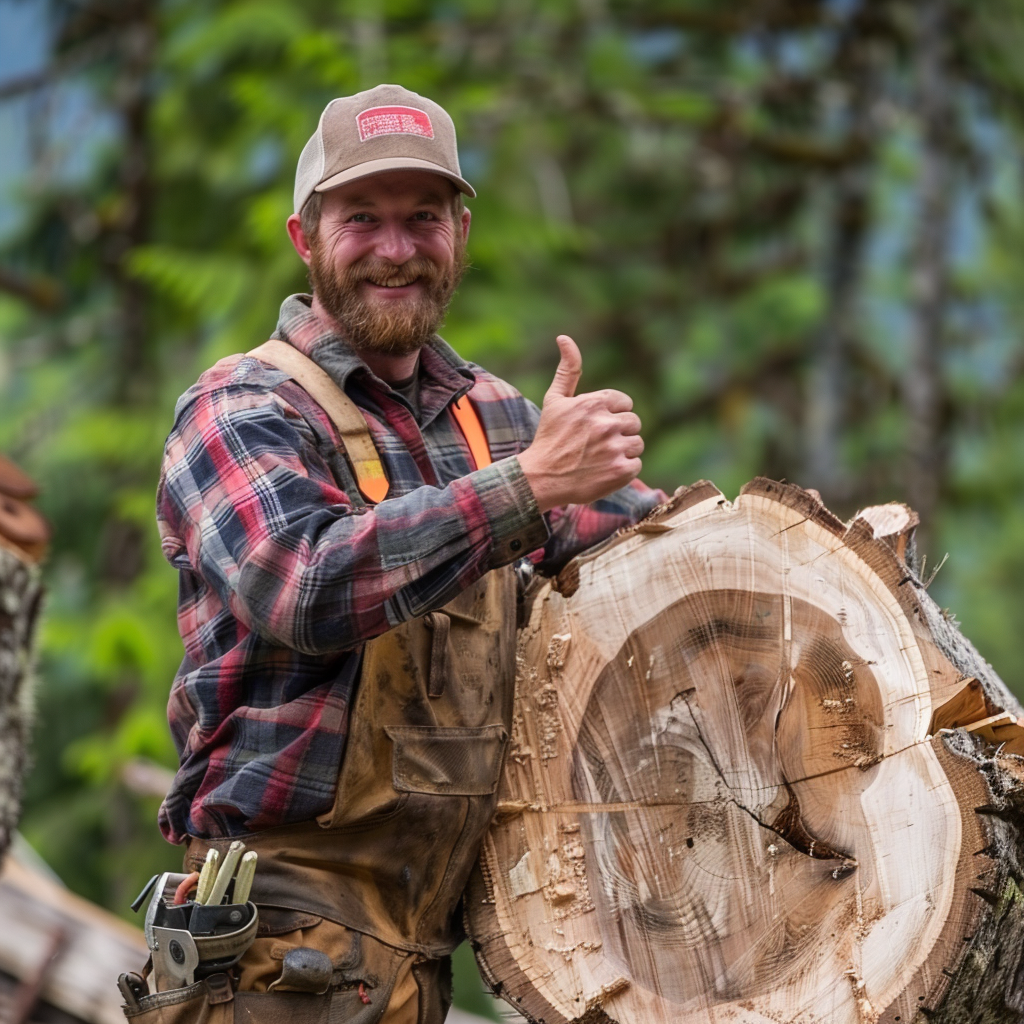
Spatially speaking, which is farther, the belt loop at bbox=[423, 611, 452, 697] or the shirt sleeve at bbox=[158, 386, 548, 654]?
the belt loop at bbox=[423, 611, 452, 697]

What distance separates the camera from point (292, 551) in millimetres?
2596

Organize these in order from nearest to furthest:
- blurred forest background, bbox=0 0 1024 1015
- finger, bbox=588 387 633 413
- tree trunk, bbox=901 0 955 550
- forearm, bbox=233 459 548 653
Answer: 1. forearm, bbox=233 459 548 653
2. finger, bbox=588 387 633 413
3. tree trunk, bbox=901 0 955 550
4. blurred forest background, bbox=0 0 1024 1015

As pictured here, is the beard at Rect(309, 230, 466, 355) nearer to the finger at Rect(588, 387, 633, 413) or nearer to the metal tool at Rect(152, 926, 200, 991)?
the finger at Rect(588, 387, 633, 413)

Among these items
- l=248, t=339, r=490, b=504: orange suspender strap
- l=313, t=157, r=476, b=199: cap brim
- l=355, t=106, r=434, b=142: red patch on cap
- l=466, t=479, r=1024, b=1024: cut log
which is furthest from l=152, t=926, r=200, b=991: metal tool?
l=355, t=106, r=434, b=142: red patch on cap

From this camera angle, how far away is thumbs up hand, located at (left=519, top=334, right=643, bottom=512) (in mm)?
2645

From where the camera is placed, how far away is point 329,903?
9.29 feet

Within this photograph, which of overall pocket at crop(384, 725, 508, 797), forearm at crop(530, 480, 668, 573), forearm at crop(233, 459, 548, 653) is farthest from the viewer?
forearm at crop(530, 480, 668, 573)

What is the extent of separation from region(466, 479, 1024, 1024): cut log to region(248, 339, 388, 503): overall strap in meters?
0.51

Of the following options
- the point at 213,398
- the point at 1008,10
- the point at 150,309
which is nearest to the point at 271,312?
the point at 150,309

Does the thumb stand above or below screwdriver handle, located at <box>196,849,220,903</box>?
above

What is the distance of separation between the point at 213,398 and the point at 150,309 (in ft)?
33.0

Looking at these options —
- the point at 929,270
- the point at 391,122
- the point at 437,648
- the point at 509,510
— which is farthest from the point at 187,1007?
the point at 929,270

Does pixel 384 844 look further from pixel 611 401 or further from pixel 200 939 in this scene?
pixel 611 401

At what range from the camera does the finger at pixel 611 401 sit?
2697 mm
